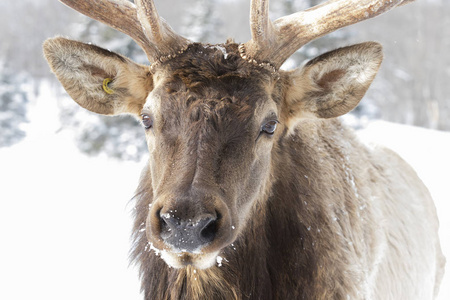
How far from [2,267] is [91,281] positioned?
171cm

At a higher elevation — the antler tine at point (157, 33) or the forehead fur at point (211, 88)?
the antler tine at point (157, 33)

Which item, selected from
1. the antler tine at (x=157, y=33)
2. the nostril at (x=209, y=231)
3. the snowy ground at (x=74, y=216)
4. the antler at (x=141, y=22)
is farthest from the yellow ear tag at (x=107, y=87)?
the nostril at (x=209, y=231)

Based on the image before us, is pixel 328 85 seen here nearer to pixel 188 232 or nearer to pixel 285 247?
pixel 285 247

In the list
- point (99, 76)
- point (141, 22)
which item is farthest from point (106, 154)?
point (141, 22)

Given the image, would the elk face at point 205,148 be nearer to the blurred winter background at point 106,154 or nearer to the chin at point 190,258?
the chin at point 190,258

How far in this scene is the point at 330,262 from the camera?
3391 mm

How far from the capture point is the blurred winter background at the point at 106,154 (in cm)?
779

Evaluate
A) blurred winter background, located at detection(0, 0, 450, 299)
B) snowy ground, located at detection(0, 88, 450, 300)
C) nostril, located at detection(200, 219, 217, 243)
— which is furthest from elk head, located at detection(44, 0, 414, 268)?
snowy ground, located at detection(0, 88, 450, 300)

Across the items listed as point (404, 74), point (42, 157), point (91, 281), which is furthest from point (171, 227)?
point (404, 74)

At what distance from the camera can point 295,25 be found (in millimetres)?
3557

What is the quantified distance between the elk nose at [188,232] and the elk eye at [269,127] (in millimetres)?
917

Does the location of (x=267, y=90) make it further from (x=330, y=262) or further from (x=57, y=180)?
(x=57, y=180)

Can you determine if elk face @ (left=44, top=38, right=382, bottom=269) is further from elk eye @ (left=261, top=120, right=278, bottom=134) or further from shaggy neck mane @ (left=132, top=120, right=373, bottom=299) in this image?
shaggy neck mane @ (left=132, top=120, right=373, bottom=299)

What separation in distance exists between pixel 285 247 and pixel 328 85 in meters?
1.35
